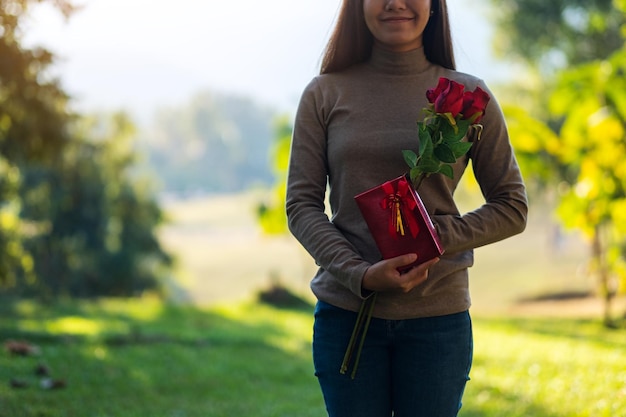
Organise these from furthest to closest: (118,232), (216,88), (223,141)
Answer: (216,88), (223,141), (118,232)

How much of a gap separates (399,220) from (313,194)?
12.4 inches

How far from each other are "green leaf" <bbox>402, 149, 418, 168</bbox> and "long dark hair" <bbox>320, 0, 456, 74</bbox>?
17.9 inches

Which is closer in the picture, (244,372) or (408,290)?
(408,290)

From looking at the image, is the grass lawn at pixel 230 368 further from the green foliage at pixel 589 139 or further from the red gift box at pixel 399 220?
the red gift box at pixel 399 220

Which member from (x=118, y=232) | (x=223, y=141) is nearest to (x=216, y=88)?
(x=223, y=141)

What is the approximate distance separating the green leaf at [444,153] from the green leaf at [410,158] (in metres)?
0.05

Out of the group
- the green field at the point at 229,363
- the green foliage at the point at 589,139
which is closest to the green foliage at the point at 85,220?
the green field at the point at 229,363

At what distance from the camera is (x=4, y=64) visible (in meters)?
6.83

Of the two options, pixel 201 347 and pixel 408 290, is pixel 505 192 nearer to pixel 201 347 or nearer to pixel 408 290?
pixel 408 290

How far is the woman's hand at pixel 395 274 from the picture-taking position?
1.98m

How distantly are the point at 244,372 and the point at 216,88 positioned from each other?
76.8m

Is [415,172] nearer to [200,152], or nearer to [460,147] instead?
[460,147]

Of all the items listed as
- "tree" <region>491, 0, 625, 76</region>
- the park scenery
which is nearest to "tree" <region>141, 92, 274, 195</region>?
the park scenery

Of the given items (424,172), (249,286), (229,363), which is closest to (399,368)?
(424,172)
